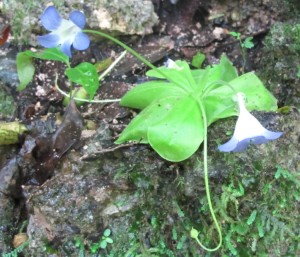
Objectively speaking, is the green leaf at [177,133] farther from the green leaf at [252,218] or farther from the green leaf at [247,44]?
the green leaf at [247,44]

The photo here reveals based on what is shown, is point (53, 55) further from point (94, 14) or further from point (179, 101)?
point (179, 101)

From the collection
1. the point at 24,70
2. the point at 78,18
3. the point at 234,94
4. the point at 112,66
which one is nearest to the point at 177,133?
the point at 234,94

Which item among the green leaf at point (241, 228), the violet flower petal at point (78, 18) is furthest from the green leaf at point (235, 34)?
the green leaf at point (241, 228)

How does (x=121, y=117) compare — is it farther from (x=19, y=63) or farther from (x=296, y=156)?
(x=296, y=156)

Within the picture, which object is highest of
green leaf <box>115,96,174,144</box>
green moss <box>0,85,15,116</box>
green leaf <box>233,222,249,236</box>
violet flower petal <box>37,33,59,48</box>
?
violet flower petal <box>37,33,59,48</box>

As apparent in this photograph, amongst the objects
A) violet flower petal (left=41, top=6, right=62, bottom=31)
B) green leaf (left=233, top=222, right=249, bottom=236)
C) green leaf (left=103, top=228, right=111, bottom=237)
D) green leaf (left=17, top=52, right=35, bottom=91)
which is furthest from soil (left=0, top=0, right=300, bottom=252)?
green leaf (left=233, top=222, right=249, bottom=236)

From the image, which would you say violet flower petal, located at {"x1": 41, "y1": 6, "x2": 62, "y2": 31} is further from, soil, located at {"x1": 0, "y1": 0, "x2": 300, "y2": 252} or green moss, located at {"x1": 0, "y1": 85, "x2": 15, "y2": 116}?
green moss, located at {"x1": 0, "y1": 85, "x2": 15, "y2": 116}
